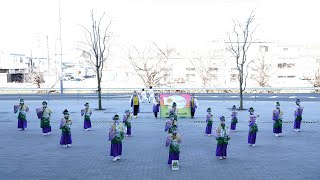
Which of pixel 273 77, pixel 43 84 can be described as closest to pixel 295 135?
pixel 273 77

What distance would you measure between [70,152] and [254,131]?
7.29 metres

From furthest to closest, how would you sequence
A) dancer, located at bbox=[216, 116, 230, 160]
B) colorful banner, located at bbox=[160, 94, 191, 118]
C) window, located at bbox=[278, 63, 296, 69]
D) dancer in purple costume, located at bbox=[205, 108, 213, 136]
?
window, located at bbox=[278, 63, 296, 69]
colorful banner, located at bbox=[160, 94, 191, 118]
dancer in purple costume, located at bbox=[205, 108, 213, 136]
dancer, located at bbox=[216, 116, 230, 160]

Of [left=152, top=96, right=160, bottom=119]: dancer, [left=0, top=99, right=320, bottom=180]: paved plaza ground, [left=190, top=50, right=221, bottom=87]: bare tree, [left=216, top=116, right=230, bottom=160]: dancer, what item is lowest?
[left=0, top=99, right=320, bottom=180]: paved plaza ground

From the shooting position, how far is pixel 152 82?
152 feet

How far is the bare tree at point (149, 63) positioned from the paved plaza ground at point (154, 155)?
87.1ft

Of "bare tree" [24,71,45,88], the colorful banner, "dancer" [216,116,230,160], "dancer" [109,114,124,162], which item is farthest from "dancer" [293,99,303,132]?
"bare tree" [24,71,45,88]

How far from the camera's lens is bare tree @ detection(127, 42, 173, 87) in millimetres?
47022

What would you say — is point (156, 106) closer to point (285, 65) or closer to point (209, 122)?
point (209, 122)

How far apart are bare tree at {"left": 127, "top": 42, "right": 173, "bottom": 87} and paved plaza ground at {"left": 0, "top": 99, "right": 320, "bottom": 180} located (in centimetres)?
2655

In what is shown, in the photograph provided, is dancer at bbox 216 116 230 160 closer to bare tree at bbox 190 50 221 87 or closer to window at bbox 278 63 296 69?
bare tree at bbox 190 50 221 87

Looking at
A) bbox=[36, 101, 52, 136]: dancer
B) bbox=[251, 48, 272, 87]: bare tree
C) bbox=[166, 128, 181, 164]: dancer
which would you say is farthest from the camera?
bbox=[251, 48, 272, 87]: bare tree

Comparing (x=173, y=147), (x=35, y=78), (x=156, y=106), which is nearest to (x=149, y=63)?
(x=35, y=78)

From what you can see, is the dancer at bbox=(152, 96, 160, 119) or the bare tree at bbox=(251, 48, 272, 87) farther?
the bare tree at bbox=(251, 48, 272, 87)

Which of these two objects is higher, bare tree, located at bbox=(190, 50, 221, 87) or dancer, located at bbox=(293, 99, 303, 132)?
bare tree, located at bbox=(190, 50, 221, 87)
